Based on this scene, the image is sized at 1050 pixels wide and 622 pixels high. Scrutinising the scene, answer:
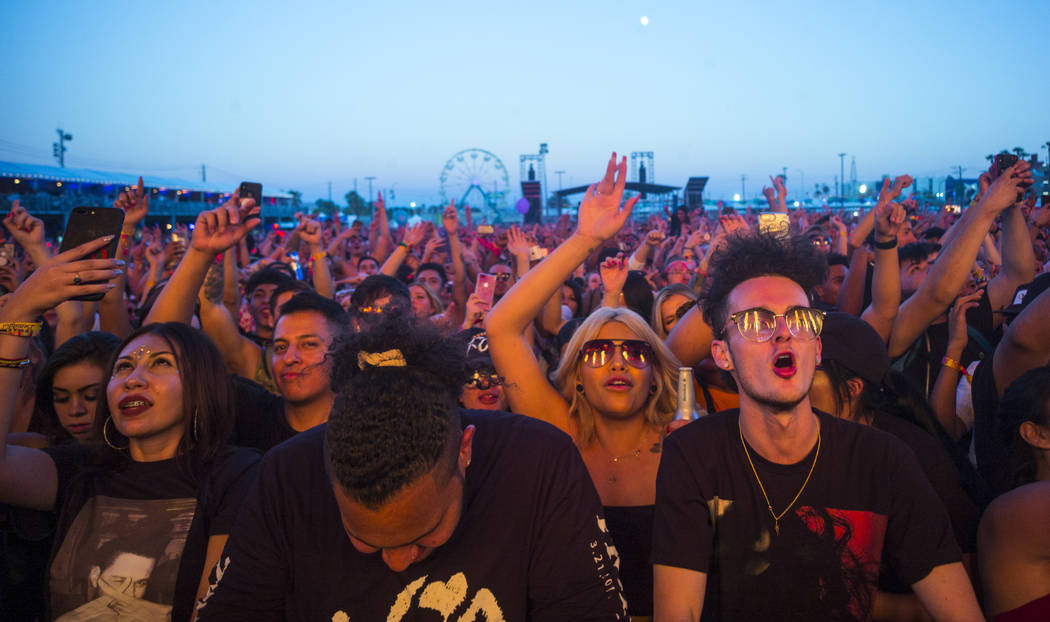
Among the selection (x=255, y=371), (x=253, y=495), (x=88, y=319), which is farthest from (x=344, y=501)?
(x=88, y=319)

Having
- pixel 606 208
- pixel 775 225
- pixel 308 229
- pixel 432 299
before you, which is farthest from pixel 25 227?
pixel 775 225

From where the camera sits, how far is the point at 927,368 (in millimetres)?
4078

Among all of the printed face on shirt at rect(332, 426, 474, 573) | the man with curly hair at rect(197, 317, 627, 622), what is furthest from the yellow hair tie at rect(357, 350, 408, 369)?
the printed face on shirt at rect(332, 426, 474, 573)

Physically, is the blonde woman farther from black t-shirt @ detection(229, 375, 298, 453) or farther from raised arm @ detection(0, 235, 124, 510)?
raised arm @ detection(0, 235, 124, 510)

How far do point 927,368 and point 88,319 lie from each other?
5.39 meters

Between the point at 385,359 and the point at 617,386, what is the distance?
4.91ft

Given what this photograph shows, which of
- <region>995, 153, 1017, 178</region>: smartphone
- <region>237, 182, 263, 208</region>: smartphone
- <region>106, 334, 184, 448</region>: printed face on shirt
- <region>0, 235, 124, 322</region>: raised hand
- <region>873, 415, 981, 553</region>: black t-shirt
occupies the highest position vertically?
<region>237, 182, 263, 208</region>: smartphone

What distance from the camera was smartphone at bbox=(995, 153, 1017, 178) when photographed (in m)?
3.73

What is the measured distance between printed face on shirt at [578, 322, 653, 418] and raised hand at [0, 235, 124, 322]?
6.35ft

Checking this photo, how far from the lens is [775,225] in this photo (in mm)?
2877

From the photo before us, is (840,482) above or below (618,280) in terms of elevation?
below

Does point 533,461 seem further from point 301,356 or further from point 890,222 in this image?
point 890,222

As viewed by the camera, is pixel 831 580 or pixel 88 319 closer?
pixel 831 580

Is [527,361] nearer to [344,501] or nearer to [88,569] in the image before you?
[344,501]
